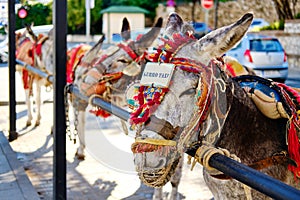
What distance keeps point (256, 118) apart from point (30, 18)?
8153 mm

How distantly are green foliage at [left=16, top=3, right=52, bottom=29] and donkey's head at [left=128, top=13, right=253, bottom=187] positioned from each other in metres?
7.37

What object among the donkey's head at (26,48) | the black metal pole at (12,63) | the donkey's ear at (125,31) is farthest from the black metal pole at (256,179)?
the donkey's head at (26,48)

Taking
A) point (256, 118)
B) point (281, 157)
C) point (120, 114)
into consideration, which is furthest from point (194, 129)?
point (120, 114)

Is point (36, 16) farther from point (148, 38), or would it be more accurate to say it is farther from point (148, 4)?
point (148, 4)

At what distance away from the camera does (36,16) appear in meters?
10.2

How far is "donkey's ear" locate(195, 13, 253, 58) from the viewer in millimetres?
2354

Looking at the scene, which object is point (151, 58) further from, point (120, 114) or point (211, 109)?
point (120, 114)

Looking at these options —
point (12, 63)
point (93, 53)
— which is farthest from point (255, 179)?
point (12, 63)

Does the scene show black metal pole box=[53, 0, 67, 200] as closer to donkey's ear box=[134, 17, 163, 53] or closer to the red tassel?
donkey's ear box=[134, 17, 163, 53]

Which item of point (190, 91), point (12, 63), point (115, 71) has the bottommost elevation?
point (12, 63)

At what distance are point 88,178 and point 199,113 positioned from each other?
4204 mm

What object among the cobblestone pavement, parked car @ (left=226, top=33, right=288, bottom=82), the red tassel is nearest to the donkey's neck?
the red tassel

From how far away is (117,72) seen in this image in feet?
20.0

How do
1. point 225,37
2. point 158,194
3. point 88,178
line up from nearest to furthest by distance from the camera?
point 225,37
point 158,194
point 88,178
